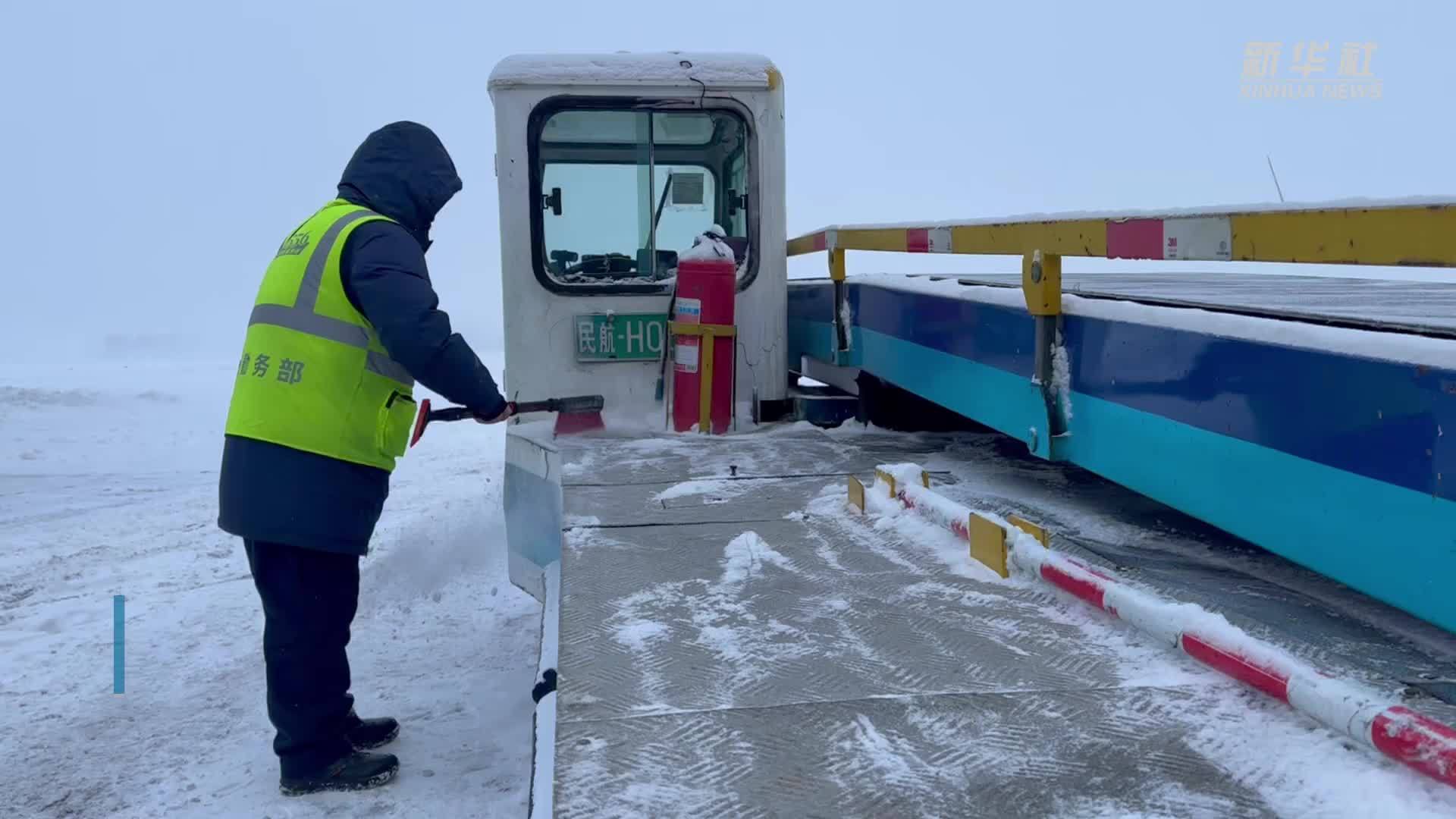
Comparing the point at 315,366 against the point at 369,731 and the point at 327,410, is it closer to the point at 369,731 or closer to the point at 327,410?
the point at 327,410

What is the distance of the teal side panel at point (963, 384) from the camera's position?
311cm

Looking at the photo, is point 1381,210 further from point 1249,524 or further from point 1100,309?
point 1100,309

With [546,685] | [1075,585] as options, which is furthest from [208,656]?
[1075,585]

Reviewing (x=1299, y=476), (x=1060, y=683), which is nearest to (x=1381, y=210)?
(x=1299, y=476)

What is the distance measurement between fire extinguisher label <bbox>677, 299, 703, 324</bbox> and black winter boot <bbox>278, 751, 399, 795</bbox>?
2.20 m

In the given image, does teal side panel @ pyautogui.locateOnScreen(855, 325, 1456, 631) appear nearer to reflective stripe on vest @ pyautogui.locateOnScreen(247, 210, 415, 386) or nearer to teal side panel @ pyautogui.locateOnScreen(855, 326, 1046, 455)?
teal side panel @ pyautogui.locateOnScreen(855, 326, 1046, 455)

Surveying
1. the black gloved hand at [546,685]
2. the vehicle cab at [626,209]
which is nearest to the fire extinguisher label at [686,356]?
the vehicle cab at [626,209]

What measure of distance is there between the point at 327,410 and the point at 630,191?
258 centimetres

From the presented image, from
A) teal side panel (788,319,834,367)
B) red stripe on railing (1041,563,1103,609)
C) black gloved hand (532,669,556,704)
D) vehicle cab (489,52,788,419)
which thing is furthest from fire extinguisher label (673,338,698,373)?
black gloved hand (532,669,556,704)

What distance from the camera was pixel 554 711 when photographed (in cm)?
183

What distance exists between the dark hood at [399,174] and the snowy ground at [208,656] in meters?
1.56

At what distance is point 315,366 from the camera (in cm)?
287

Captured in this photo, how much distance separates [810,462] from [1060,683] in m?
2.02

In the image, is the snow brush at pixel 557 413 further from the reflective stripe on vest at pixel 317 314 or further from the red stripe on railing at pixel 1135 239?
the red stripe on railing at pixel 1135 239
